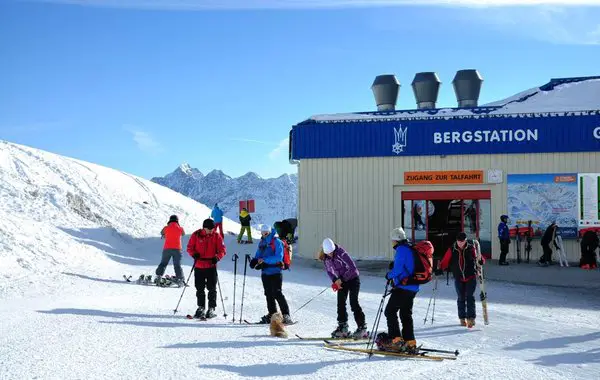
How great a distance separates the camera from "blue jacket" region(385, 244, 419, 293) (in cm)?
747

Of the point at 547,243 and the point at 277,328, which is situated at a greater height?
the point at 547,243

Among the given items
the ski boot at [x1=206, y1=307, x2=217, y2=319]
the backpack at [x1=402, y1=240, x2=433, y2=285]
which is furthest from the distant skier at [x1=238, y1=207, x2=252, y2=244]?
the backpack at [x1=402, y1=240, x2=433, y2=285]

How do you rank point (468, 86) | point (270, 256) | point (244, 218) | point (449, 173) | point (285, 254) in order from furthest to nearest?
1. point (468, 86)
2. point (244, 218)
3. point (449, 173)
4. point (285, 254)
5. point (270, 256)

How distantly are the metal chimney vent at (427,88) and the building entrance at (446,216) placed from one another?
754 cm

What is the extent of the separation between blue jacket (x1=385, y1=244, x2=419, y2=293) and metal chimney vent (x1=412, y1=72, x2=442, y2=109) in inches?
850

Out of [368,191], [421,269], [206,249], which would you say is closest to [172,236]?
[206,249]

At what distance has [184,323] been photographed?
31.4ft

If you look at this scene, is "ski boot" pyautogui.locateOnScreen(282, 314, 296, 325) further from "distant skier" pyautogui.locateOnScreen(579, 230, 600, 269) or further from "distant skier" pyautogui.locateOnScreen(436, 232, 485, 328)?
"distant skier" pyautogui.locateOnScreen(579, 230, 600, 269)

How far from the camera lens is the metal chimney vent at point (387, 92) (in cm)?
2808

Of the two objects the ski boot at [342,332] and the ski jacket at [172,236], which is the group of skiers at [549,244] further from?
the ski boot at [342,332]

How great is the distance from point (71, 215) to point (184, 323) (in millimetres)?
12981

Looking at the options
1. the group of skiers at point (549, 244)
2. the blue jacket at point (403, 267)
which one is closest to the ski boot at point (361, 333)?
the blue jacket at point (403, 267)

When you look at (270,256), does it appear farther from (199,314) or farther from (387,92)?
(387,92)

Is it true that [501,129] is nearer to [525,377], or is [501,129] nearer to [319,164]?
[319,164]
